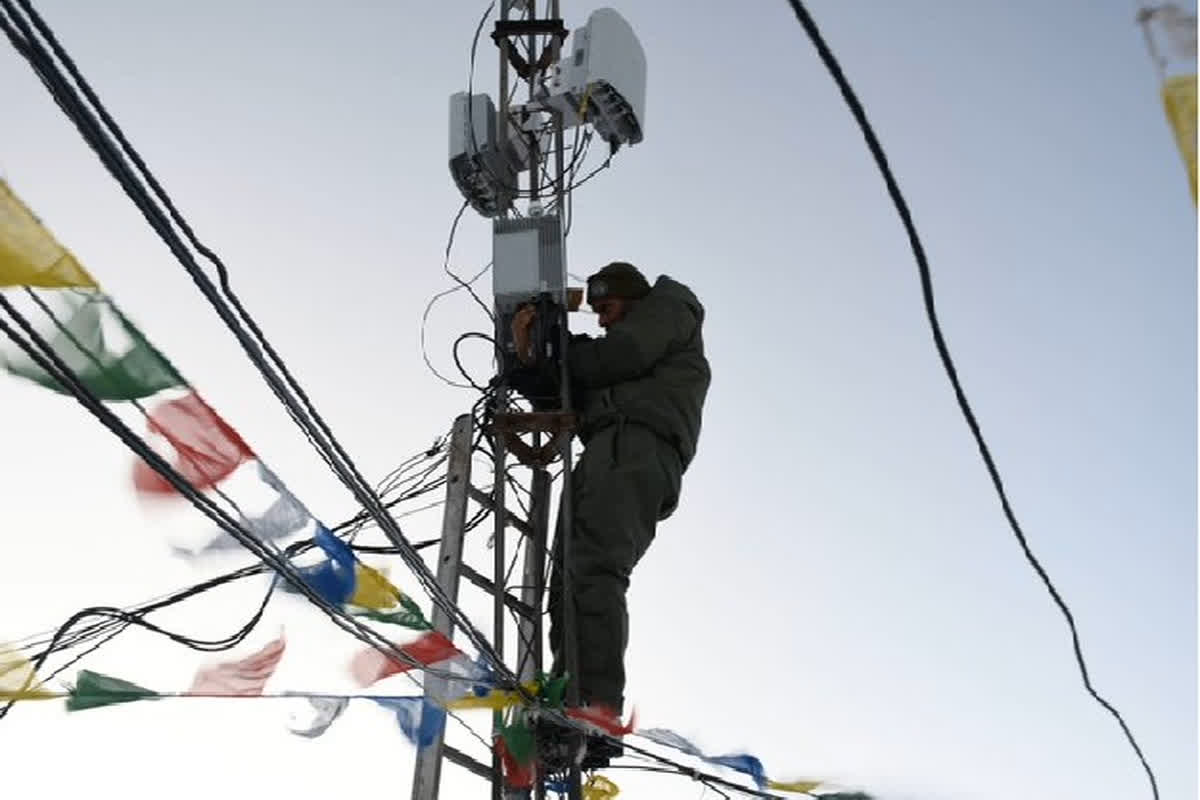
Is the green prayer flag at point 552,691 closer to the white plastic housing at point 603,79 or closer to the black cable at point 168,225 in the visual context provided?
the black cable at point 168,225

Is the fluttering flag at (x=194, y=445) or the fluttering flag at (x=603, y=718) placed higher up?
the fluttering flag at (x=194, y=445)

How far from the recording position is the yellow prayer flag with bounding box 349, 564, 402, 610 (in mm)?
3762

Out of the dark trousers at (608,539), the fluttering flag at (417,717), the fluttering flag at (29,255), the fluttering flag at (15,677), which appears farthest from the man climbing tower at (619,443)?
the fluttering flag at (29,255)

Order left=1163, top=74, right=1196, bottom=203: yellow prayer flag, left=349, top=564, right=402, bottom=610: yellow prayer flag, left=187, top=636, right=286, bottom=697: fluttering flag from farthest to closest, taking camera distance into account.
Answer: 1. left=187, top=636, right=286, bottom=697: fluttering flag
2. left=349, top=564, right=402, bottom=610: yellow prayer flag
3. left=1163, top=74, right=1196, bottom=203: yellow prayer flag

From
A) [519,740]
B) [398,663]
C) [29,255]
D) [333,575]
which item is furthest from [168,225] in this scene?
[519,740]

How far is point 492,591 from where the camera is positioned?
501 centimetres

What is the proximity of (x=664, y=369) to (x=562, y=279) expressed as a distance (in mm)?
588

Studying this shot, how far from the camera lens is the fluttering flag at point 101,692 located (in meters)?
3.88

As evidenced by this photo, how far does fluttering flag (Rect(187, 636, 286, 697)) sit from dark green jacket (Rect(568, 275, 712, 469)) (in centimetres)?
164

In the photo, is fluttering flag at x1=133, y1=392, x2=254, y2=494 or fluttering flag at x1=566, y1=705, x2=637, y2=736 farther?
fluttering flag at x1=566, y1=705, x2=637, y2=736

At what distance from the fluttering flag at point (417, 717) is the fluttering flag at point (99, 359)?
180 cm

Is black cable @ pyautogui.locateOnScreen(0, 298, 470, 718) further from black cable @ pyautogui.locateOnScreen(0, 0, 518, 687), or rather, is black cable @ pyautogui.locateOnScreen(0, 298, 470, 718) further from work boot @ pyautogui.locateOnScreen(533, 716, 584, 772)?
work boot @ pyautogui.locateOnScreen(533, 716, 584, 772)

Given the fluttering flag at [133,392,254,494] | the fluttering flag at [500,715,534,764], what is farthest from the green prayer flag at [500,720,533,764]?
the fluttering flag at [133,392,254,494]

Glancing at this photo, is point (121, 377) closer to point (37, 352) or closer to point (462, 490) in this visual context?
point (37, 352)
